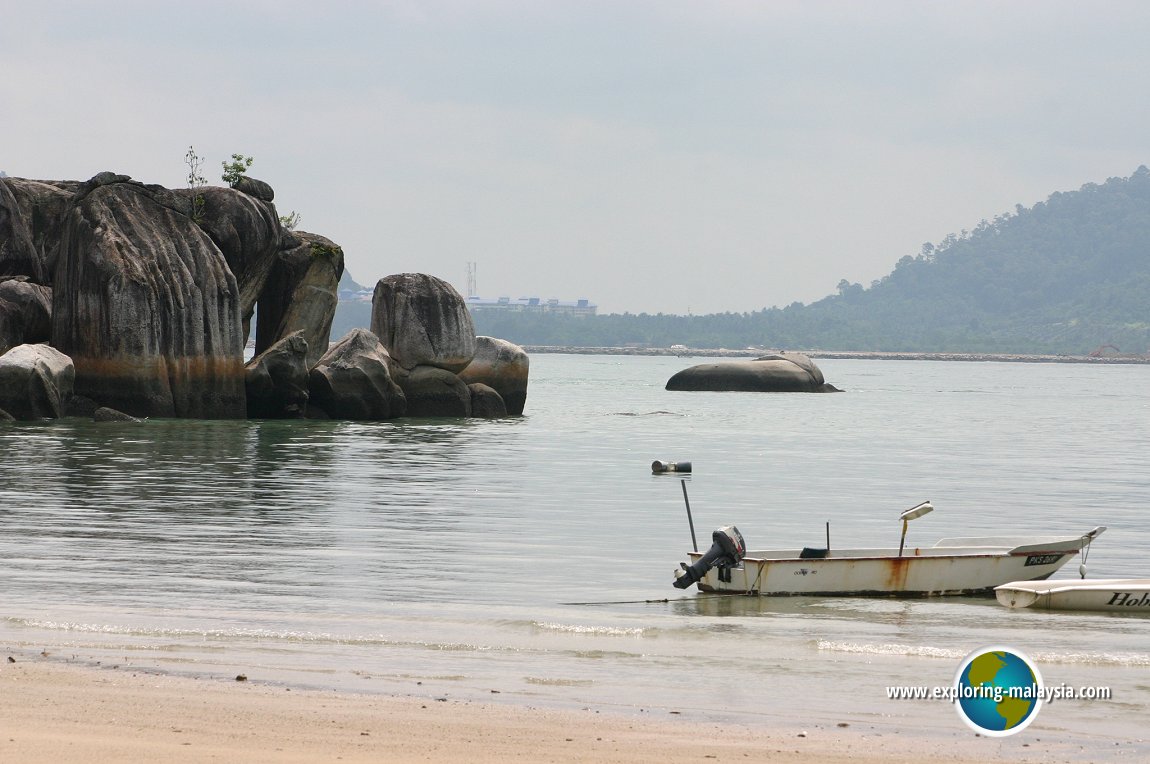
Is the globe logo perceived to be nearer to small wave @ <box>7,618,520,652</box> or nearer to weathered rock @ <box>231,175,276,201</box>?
small wave @ <box>7,618,520,652</box>


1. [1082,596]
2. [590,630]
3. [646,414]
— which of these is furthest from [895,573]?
[646,414]

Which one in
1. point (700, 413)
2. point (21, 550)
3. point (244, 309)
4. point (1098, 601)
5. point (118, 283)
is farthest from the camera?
point (700, 413)

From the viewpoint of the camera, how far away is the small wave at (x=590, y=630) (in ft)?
43.3

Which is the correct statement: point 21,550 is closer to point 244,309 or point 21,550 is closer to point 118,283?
point 118,283

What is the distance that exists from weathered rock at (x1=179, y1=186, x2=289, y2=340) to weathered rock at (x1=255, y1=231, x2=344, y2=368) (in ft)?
3.32

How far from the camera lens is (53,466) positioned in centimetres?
2728

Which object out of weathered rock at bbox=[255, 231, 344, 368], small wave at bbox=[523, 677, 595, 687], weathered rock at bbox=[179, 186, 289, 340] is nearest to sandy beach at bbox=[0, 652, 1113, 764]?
small wave at bbox=[523, 677, 595, 687]

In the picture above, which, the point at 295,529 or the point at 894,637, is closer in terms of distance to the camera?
the point at 894,637

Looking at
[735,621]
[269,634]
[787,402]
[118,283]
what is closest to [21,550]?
[269,634]

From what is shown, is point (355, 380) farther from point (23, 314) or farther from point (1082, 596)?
point (1082, 596)

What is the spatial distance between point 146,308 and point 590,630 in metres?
28.0

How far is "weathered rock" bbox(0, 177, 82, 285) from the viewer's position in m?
42.2

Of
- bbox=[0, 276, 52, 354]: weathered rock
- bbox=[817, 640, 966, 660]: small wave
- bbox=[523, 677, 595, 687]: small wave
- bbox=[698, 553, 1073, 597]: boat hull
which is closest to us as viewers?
bbox=[523, 677, 595, 687]: small wave

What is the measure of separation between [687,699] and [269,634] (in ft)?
13.4
